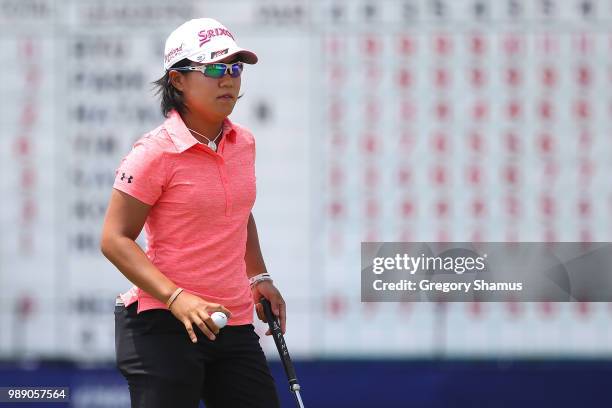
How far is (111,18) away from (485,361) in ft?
6.89

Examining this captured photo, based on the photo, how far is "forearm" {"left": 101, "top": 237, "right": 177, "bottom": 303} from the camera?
7.77ft

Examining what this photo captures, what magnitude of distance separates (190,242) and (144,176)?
6.7 inches

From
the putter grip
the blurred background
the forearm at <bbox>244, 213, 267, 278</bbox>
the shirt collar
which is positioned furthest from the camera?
the blurred background

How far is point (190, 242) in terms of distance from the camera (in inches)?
97.0

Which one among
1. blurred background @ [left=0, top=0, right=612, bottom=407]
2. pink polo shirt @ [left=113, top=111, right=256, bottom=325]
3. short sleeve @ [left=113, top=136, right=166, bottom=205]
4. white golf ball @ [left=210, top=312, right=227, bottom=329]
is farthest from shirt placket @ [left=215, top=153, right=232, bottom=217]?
blurred background @ [left=0, top=0, right=612, bottom=407]

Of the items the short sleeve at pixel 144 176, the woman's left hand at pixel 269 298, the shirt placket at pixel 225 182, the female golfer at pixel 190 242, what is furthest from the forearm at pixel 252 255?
the short sleeve at pixel 144 176

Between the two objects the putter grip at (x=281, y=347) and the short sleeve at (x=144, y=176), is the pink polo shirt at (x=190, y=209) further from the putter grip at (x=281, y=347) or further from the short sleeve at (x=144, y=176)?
the putter grip at (x=281, y=347)

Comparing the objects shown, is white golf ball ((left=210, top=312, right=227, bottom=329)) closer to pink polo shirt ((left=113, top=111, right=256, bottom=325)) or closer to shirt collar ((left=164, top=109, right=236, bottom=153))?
pink polo shirt ((left=113, top=111, right=256, bottom=325))

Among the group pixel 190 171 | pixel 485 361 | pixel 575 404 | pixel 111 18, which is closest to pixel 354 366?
pixel 485 361

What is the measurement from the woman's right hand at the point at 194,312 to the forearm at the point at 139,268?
28 millimetres

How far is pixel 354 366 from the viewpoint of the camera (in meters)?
4.91

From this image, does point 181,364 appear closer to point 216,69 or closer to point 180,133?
point 180,133

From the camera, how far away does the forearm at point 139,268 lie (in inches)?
93.2

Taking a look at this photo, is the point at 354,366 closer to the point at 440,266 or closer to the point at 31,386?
the point at 440,266
